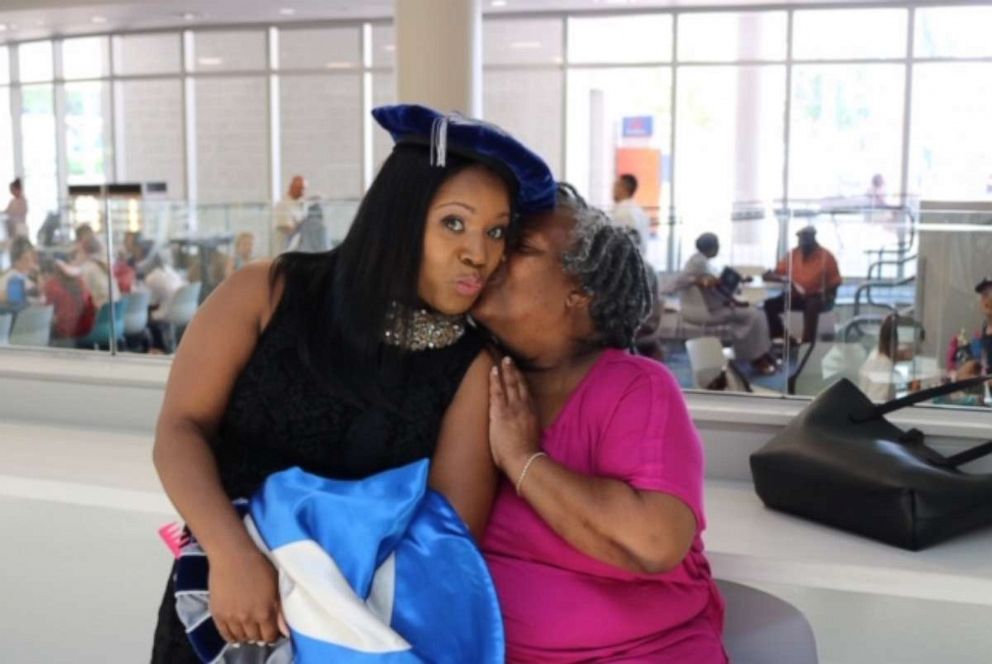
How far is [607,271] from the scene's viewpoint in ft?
6.02

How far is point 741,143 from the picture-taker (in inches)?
590

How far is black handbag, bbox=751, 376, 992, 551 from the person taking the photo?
2.32m

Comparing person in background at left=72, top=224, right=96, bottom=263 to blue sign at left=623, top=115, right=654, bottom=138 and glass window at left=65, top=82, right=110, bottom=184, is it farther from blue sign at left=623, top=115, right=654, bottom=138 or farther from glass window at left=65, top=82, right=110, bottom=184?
glass window at left=65, top=82, right=110, bottom=184

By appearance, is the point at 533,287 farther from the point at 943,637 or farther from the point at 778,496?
the point at 943,637

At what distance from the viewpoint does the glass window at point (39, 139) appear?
59.8ft

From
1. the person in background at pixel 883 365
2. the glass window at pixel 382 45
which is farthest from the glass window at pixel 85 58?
the person in background at pixel 883 365

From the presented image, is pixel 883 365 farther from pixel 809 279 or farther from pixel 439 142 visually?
pixel 439 142

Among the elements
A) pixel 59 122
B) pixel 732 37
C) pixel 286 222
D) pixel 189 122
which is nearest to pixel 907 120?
pixel 732 37

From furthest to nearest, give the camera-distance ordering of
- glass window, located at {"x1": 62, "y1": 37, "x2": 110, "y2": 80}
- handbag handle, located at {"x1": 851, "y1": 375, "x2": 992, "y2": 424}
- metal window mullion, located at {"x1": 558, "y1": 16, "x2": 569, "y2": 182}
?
1. glass window, located at {"x1": 62, "y1": 37, "x2": 110, "y2": 80}
2. metal window mullion, located at {"x1": 558, "y1": 16, "x2": 569, "y2": 182}
3. handbag handle, located at {"x1": 851, "y1": 375, "x2": 992, "y2": 424}

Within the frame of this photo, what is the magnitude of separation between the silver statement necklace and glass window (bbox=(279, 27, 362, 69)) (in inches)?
588

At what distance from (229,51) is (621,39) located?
5.62 m

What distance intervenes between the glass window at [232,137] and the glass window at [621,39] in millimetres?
4561

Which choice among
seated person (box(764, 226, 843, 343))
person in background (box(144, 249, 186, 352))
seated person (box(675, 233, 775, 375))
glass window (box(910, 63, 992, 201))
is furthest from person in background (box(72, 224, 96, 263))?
glass window (box(910, 63, 992, 201))

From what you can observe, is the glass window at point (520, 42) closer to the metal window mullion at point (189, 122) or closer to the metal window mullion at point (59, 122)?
the metal window mullion at point (189, 122)
